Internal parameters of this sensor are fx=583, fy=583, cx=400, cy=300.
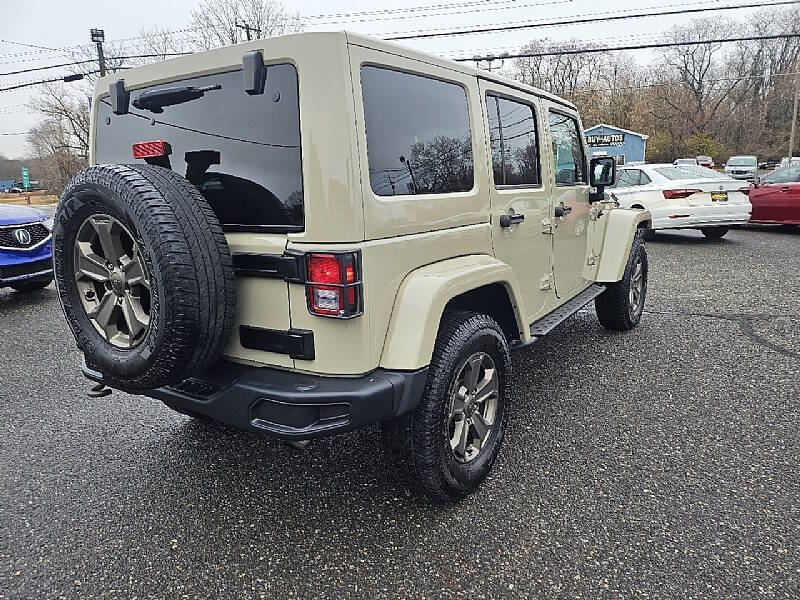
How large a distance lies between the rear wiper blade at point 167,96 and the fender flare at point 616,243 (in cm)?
353

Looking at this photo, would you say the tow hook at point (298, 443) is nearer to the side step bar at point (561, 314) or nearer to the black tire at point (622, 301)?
the side step bar at point (561, 314)

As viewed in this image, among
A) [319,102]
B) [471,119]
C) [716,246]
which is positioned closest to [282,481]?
Answer: [319,102]

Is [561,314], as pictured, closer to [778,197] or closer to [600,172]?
[600,172]

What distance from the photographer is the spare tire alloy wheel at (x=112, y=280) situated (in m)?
2.32

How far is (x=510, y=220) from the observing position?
125 inches

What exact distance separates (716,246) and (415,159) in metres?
10.2

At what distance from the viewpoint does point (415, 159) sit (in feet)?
8.43

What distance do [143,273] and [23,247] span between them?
5840mm

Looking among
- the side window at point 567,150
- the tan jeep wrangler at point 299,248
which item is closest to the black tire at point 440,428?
the tan jeep wrangler at point 299,248

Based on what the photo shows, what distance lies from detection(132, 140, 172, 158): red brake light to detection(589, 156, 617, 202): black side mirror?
3.23 meters

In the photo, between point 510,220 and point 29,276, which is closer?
point 510,220

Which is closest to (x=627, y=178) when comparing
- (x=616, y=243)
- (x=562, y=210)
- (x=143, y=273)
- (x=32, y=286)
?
(x=616, y=243)

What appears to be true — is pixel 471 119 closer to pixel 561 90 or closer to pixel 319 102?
pixel 319 102

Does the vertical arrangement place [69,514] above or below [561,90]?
below
